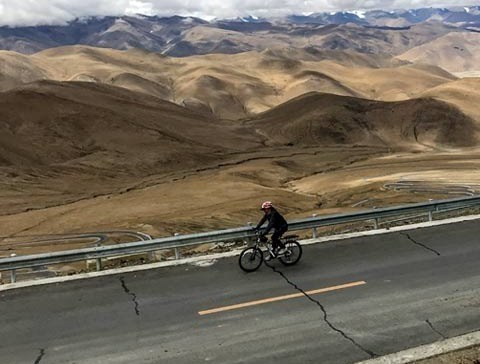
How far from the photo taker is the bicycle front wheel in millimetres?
12759

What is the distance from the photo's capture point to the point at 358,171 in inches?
1849

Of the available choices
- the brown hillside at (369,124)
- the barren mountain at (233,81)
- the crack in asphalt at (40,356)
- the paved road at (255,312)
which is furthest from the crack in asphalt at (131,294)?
the barren mountain at (233,81)

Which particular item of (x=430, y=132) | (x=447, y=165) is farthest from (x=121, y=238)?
(x=430, y=132)

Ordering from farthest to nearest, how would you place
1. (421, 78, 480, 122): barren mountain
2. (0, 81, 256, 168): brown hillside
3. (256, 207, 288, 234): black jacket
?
(421, 78, 480, 122): barren mountain
(0, 81, 256, 168): brown hillside
(256, 207, 288, 234): black jacket

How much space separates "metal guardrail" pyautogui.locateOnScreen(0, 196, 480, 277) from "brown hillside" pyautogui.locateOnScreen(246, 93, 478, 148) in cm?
5790

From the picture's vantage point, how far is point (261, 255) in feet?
42.6

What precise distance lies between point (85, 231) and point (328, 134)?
54413 millimetres

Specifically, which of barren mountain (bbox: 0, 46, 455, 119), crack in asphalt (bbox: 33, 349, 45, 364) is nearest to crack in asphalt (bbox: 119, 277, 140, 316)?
crack in asphalt (bbox: 33, 349, 45, 364)

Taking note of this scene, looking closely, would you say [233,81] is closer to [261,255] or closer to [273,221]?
[273,221]

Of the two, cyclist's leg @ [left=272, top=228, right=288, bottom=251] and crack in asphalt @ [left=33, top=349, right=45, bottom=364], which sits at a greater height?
cyclist's leg @ [left=272, top=228, right=288, bottom=251]

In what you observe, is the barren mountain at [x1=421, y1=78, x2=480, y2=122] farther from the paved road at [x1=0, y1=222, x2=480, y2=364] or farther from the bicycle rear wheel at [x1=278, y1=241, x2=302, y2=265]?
the paved road at [x1=0, y1=222, x2=480, y2=364]

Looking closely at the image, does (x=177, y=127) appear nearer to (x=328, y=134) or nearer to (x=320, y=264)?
(x=328, y=134)

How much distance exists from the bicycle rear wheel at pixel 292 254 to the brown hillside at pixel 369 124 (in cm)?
6116

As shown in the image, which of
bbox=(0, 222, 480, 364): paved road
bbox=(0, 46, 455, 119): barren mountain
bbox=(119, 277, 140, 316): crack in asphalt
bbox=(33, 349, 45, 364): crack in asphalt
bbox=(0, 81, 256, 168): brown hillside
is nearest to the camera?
bbox=(33, 349, 45, 364): crack in asphalt
